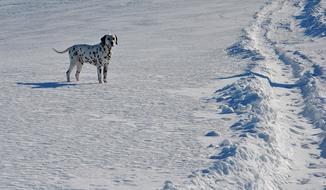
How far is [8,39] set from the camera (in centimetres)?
2908

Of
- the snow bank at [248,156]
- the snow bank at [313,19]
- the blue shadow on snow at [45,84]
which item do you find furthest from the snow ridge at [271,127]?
the snow bank at [313,19]

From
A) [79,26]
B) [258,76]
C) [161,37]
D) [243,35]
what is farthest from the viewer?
[79,26]

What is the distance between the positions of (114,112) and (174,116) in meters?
1.16

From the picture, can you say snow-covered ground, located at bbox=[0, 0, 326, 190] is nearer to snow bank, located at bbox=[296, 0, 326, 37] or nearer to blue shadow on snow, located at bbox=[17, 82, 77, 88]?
blue shadow on snow, located at bbox=[17, 82, 77, 88]

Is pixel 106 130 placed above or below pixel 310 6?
above

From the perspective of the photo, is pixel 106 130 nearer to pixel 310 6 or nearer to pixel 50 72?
pixel 50 72

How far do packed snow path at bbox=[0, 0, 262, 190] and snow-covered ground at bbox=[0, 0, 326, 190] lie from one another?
2 cm

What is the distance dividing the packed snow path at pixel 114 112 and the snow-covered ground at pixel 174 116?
24mm

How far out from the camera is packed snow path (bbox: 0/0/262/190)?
7352 millimetres

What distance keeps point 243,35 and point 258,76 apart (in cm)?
1028

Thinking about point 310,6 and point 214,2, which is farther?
point 214,2

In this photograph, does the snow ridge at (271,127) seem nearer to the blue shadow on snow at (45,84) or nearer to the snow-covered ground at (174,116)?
the snow-covered ground at (174,116)

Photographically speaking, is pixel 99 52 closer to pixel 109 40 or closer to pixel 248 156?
pixel 109 40

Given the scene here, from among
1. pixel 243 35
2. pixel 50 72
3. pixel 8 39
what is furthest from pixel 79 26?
pixel 50 72
